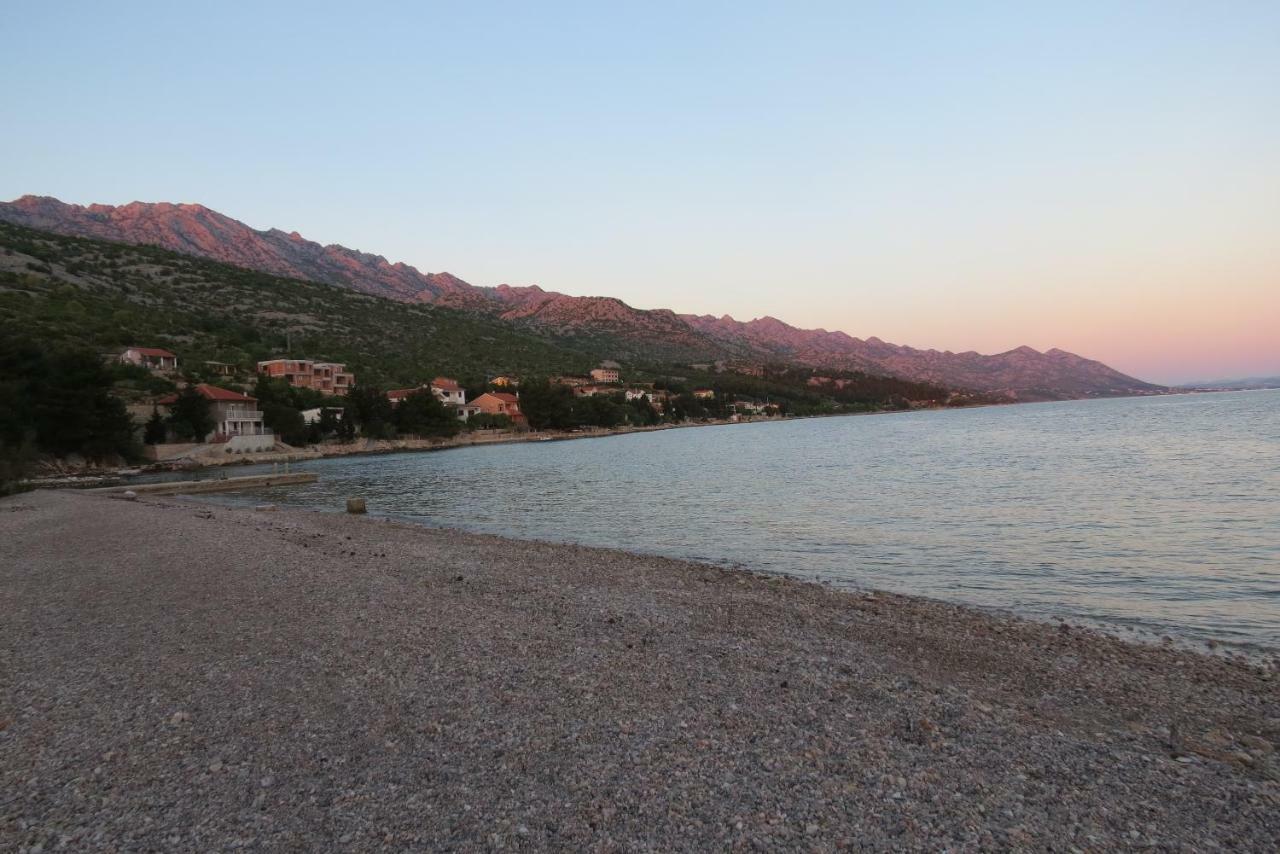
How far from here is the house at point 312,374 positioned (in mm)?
74812

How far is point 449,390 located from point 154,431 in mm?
45796

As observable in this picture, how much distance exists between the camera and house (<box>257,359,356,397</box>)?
74.8 metres

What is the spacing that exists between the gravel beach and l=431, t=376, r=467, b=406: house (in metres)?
82.1

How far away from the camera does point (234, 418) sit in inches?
2199

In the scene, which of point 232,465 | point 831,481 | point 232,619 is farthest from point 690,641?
point 232,465

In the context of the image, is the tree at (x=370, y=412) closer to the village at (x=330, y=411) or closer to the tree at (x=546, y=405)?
the village at (x=330, y=411)


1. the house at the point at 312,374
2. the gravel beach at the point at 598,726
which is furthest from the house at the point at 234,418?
the gravel beach at the point at 598,726

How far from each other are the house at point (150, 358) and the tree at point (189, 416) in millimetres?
11321

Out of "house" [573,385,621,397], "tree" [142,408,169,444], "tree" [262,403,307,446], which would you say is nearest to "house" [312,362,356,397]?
"tree" [262,403,307,446]

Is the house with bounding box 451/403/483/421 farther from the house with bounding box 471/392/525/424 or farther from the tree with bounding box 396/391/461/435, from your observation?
the tree with bounding box 396/391/461/435

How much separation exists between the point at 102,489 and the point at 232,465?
62.9 ft

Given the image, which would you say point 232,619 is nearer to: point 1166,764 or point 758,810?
point 758,810

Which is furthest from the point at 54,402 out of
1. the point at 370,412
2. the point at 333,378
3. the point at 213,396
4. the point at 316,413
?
the point at 333,378

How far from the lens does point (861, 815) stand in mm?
4434
